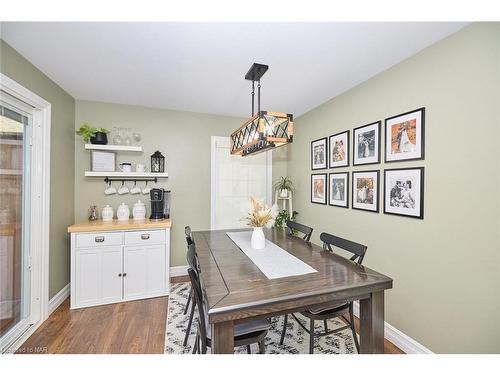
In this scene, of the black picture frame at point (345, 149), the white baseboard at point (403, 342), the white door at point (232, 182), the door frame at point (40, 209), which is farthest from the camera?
the white door at point (232, 182)

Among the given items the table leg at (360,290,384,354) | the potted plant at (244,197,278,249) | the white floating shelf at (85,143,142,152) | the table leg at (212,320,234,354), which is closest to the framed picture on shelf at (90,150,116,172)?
the white floating shelf at (85,143,142,152)

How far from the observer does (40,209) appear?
7.04 feet

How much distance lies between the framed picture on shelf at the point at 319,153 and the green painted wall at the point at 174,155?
1.29 m

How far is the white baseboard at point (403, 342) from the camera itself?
1.73 meters

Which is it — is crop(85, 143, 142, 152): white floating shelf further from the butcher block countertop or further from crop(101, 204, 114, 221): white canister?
the butcher block countertop

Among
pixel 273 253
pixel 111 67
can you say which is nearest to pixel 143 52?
pixel 111 67

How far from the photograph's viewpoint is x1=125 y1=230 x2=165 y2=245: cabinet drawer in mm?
2602

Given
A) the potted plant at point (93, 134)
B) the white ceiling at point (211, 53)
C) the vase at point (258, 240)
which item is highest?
the white ceiling at point (211, 53)

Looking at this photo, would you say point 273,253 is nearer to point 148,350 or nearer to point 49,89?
point 148,350

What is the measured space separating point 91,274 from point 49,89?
6.63 feet

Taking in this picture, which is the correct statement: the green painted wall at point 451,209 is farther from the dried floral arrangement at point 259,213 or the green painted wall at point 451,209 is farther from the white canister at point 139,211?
the white canister at point 139,211

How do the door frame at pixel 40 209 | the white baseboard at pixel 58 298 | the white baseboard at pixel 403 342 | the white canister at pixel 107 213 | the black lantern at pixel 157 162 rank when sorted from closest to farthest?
the white baseboard at pixel 403 342, the door frame at pixel 40 209, the white baseboard at pixel 58 298, the white canister at pixel 107 213, the black lantern at pixel 157 162

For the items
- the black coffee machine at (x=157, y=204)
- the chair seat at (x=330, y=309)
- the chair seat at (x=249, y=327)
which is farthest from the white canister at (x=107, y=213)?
the chair seat at (x=330, y=309)

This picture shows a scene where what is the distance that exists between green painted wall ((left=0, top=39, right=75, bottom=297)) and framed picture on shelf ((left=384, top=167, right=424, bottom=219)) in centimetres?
336
